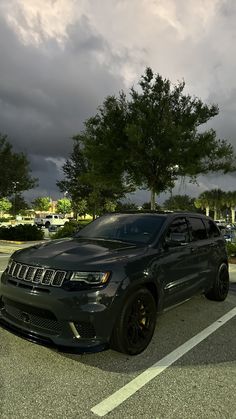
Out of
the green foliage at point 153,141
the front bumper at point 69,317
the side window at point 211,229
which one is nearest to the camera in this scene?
the front bumper at point 69,317

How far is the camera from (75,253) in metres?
4.28

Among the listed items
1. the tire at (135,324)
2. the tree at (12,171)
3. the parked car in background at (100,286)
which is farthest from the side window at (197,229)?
the tree at (12,171)

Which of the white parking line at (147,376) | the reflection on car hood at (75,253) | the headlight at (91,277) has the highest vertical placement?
the reflection on car hood at (75,253)

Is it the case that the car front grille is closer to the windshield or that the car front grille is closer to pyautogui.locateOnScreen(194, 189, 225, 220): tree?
the windshield

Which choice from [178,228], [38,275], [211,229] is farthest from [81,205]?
[38,275]

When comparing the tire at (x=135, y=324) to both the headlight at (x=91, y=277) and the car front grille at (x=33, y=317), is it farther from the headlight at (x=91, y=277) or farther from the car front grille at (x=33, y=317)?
the car front grille at (x=33, y=317)

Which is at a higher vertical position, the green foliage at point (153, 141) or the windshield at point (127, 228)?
the green foliage at point (153, 141)

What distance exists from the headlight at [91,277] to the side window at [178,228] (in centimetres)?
149

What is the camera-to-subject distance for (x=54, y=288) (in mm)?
3857

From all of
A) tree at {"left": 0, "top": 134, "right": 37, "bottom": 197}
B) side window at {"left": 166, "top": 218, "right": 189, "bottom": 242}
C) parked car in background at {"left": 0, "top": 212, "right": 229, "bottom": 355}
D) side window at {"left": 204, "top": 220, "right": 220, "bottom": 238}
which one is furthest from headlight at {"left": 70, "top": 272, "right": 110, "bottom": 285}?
tree at {"left": 0, "top": 134, "right": 37, "bottom": 197}

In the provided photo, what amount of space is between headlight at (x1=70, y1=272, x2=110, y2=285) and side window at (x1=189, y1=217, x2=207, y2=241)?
7.54 ft

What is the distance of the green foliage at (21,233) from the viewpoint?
19.3 meters

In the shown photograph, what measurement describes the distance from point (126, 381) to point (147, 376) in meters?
0.24

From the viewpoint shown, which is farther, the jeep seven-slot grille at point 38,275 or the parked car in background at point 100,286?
the jeep seven-slot grille at point 38,275
